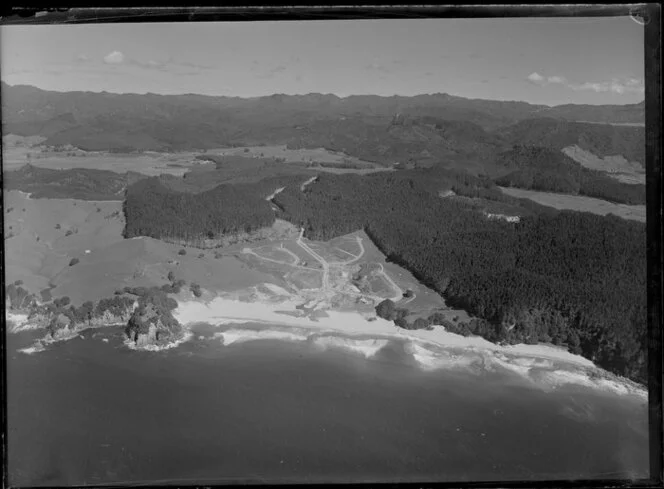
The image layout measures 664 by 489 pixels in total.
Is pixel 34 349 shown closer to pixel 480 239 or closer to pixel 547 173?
pixel 480 239

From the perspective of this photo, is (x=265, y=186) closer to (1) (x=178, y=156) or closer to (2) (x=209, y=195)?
(2) (x=209, y=195)

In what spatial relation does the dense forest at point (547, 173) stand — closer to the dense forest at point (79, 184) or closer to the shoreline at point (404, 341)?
the shoreline at point (404, 341)

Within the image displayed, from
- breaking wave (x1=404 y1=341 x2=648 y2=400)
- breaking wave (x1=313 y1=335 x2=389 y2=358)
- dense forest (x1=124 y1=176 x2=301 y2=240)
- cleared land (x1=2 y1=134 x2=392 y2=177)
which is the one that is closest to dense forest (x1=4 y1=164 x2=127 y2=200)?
cleared land (x1=2 y1=134 x2=392 y2=177)

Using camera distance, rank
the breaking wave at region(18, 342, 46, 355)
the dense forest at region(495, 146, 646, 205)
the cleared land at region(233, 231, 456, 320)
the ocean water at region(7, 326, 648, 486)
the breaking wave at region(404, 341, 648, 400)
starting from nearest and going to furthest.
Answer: the ocean water at region(7, 326, 648, 486) → the breaking wave at region(404, 341, 648, 400) → the breaking wave at region(18, 342, 46, 355) → the cleared land at region(233, 231, 456, 320) → the dense forest at region(495, 146, 646, 205)

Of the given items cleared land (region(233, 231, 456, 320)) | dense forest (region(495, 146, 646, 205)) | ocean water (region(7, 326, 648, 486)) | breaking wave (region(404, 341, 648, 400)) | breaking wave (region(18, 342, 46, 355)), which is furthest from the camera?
dense forest (region(495, 146, 646, 205))

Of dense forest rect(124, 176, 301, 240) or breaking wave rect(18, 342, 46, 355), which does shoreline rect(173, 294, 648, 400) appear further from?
breaking wave rect(18, 342, 46, 355)

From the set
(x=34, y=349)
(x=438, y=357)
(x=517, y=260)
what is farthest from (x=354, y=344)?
(x=34, y=349)

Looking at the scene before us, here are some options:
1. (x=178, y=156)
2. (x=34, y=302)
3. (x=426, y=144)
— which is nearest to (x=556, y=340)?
(x=426, y=144)
